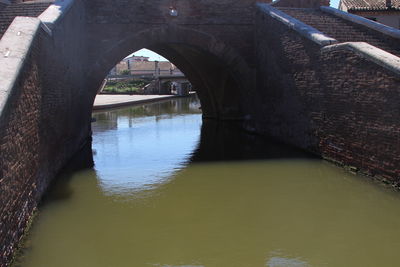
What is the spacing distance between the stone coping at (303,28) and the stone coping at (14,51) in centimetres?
549

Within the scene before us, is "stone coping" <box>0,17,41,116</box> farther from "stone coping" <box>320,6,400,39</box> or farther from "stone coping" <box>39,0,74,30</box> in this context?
"stone coping" <box>320,6,400,39</box>

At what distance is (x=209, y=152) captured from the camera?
35.0ft

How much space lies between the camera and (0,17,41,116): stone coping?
442cm

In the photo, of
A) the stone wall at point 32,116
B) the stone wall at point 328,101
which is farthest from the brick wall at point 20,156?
the stone wall at point 328,101

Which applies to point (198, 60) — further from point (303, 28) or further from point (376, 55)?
point (376, 55)

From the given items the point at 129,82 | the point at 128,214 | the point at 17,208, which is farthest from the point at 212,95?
the point at 129,82

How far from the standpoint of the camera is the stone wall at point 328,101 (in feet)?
22.3

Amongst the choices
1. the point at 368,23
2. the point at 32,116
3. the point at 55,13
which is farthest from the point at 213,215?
the point at 368,23

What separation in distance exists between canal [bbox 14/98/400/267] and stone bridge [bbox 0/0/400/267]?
0.44 metres

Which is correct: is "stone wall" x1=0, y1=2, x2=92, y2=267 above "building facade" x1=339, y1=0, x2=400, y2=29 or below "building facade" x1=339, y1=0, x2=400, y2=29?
below

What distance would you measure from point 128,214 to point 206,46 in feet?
26.5

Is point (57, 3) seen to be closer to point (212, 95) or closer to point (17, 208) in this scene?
point (17, 208)

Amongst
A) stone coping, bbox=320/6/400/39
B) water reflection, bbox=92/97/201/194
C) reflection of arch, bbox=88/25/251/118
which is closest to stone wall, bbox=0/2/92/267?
water reflection, bbox=92/97/201/194

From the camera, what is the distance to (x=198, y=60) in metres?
17.3
